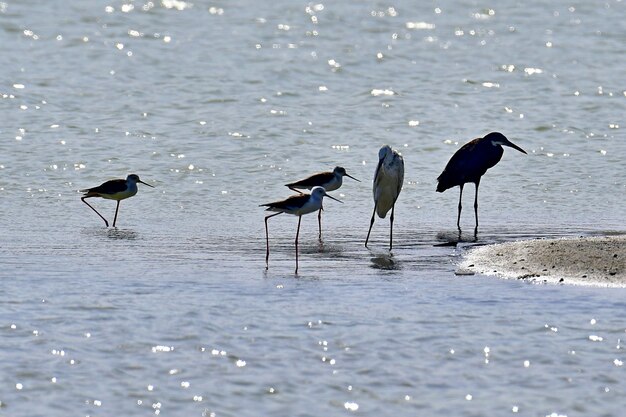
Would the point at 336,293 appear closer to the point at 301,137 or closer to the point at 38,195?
the point at 38,195

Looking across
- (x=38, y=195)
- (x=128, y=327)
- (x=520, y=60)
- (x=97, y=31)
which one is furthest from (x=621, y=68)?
(x=128, y=327)

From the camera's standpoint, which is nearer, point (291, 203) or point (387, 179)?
point (291, 203)

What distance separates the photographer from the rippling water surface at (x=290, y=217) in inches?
329

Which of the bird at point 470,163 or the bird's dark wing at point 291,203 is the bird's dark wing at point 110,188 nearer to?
the bird's dark wing at point 291,203

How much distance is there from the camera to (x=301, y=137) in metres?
20.1

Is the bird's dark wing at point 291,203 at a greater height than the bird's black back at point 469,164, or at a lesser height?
lesser

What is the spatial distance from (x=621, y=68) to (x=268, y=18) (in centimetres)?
840

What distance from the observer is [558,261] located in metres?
11.5

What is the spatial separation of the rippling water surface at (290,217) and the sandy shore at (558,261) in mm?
302

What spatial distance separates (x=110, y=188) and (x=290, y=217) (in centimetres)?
202

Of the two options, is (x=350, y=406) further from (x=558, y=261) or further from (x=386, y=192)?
(x=386, y=192)

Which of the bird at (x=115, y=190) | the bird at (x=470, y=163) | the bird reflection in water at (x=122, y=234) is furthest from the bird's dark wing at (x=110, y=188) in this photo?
the bird at (x=470, y=163)

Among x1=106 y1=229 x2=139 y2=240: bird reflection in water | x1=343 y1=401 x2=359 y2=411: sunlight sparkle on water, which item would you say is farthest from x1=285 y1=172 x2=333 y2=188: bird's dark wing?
x1=343 y1=401 x2=359 y2=411: sunlight sparkle on water

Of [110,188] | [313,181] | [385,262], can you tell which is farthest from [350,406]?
[110,188]
